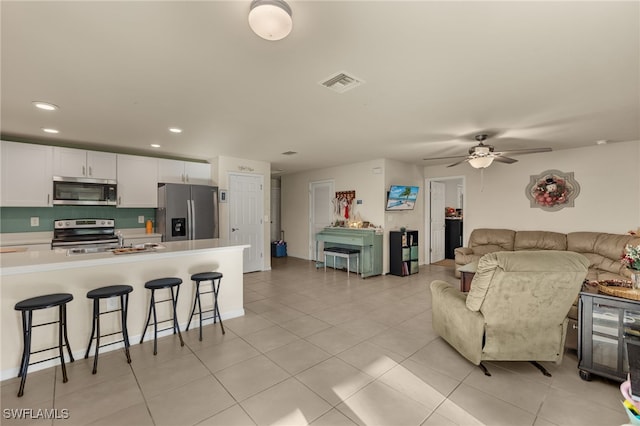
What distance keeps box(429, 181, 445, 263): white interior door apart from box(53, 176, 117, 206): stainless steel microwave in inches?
271

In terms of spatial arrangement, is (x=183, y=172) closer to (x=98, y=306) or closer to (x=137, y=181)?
(x=137, y=181)

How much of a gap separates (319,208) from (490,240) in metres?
4.02

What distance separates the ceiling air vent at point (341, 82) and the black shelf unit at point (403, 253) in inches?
157

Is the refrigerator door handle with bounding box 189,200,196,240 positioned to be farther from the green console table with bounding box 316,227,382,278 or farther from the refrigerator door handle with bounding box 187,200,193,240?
the green console table with bounding box 316,227,382,278

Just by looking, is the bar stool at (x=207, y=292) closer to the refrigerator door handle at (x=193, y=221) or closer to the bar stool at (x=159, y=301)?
the bar stool at (x=159, y=301)

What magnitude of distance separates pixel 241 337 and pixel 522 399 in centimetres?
257

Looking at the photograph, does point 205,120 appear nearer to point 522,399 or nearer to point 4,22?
point 4,22

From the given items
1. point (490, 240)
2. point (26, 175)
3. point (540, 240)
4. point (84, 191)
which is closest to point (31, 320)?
point (84, 191)

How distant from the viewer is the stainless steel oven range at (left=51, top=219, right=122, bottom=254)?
425 cm

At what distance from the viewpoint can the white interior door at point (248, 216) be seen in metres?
5.90

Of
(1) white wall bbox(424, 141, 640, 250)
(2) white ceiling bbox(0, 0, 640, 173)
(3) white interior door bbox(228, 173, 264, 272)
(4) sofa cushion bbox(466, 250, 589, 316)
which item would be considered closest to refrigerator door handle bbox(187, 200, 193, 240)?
(3) white interior door bbox(228, 173, 264, 272)

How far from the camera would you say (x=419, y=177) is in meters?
7.04

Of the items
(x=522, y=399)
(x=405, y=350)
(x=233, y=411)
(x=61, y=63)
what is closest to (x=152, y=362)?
(x=233, y=411)

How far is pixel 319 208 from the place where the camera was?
7512mm
